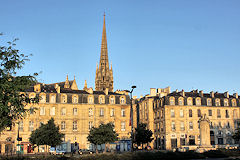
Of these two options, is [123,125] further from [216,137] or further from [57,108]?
[216,137]

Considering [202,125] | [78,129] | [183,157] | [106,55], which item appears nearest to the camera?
[183,157]

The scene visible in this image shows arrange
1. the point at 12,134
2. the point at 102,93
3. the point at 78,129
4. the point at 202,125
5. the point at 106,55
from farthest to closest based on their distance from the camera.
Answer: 1. the point at 106,55
2. the point at 102,93
3. the point at 78,129
4. the point at 12,134
5. the point at 202,125

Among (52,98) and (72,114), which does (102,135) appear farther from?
(52,98)

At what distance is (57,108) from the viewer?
58.9 m

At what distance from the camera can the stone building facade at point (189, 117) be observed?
6328cm

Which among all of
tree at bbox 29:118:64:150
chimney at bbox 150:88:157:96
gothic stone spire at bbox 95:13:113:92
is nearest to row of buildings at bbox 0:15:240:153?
chimney at bbox 150:88:157:96

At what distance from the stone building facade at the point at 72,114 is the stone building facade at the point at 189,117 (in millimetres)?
8043

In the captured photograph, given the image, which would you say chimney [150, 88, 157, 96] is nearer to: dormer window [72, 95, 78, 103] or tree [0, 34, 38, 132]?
dormer window [72, 95, 78, 103]

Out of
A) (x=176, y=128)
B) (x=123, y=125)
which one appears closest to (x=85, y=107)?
(x=123, y=125)

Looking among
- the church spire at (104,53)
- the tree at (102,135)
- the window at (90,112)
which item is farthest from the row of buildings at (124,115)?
the church spire at (104,53)

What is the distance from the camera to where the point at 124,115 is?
6356cm

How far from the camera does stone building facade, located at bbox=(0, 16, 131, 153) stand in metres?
56.4

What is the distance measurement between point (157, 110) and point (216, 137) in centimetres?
1460

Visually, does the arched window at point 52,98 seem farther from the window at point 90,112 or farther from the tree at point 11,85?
the tree at point 11,85
